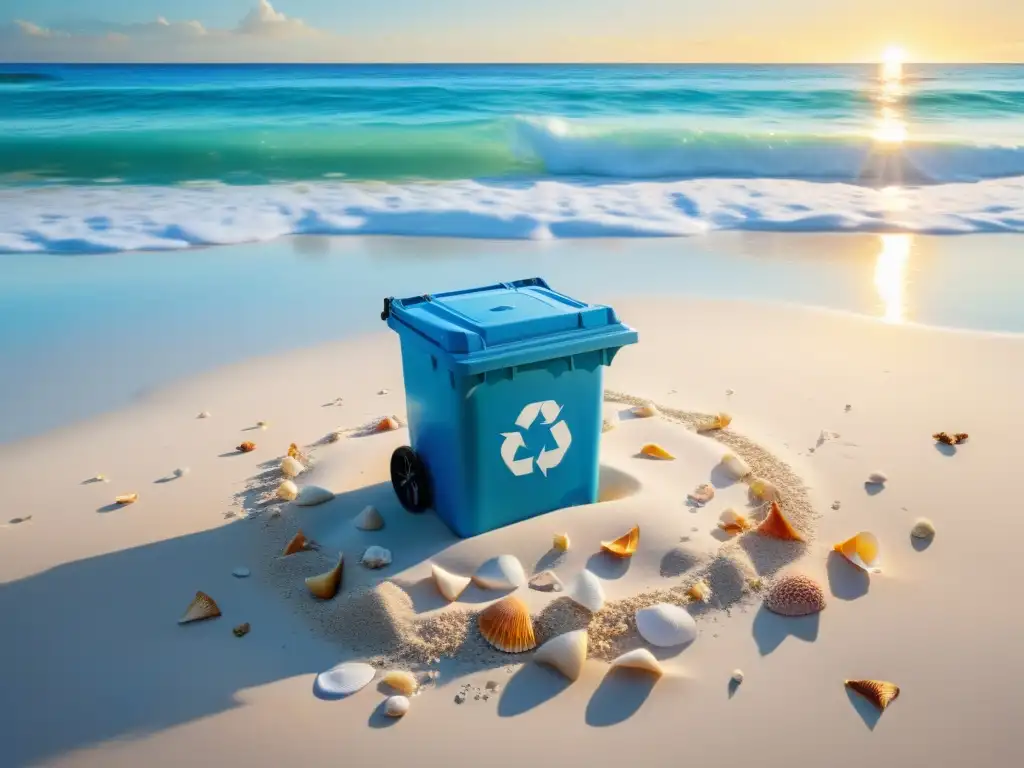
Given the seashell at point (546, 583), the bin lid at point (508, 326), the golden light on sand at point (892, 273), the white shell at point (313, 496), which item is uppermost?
the bin lid at point (508, 326)

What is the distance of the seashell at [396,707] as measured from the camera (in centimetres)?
239

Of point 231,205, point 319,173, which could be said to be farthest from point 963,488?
point 319,173

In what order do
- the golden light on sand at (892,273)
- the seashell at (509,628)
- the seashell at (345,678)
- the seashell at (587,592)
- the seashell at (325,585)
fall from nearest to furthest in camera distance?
1. the seashell at (345,678)
2. the seashell at (509,628)
3. the seashell at (587,592)
4. the seashell at (325,585)
5. the golden light on sand at (892,273)

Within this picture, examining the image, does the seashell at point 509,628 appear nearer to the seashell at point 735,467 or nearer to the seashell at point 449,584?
the seashell at point 449,584

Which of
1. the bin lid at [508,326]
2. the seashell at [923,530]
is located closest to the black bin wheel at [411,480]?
the bin lid at [508,326]

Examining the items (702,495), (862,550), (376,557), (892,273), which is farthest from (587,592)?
(892,273)

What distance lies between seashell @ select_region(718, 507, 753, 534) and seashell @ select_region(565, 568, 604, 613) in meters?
0.67

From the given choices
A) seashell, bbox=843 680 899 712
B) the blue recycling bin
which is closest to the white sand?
seashell, bbox=843 680 899 712

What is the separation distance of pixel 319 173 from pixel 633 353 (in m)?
11.1

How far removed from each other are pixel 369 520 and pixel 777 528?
1595mm

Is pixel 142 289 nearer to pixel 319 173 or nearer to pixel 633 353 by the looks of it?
pixel 633 353

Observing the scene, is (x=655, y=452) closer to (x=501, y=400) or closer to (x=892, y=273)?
(x=501, y=400)

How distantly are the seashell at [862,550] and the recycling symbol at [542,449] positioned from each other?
112 centimetres

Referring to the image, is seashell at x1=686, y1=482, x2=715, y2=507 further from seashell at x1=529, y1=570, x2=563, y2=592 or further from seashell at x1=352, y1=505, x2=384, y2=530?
seashell at x1=352, y1=505, x2=384, y2=530
